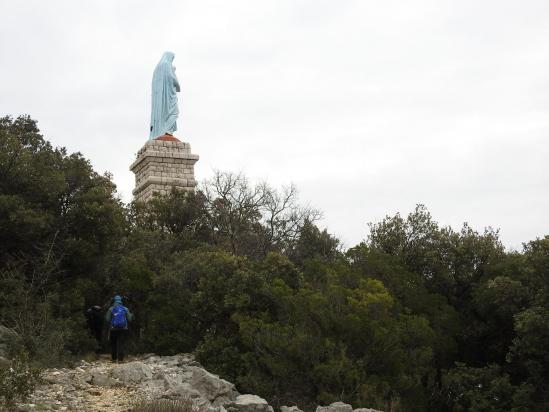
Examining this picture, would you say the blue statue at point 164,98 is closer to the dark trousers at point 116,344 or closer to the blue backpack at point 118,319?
the dark trousers at point 116,344

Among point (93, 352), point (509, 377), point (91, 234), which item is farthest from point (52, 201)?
point (509, 377)

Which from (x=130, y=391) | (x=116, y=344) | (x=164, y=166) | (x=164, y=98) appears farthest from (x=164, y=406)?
(x=164, y=98)

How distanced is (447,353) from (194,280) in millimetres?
6428

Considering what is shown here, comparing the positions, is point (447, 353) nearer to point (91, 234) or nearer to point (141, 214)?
point (91, 234)

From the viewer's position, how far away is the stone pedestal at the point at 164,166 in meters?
32.6

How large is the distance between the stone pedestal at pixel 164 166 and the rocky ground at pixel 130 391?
1602 centimetres

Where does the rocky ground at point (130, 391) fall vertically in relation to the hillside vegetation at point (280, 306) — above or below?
below

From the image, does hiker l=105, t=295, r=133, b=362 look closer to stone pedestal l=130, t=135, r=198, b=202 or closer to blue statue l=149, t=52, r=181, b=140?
stone pedestal l=130, t=135, r=198, b=202

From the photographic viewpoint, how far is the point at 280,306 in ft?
65.7

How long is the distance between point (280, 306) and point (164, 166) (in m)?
14.2

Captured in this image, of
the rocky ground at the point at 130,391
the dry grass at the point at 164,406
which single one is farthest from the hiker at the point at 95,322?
the dry grass at the point at 164,406

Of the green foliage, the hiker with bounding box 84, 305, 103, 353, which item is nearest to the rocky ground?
the green foliage

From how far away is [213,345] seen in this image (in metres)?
19.0

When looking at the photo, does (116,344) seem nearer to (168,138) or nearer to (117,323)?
(117,323)
